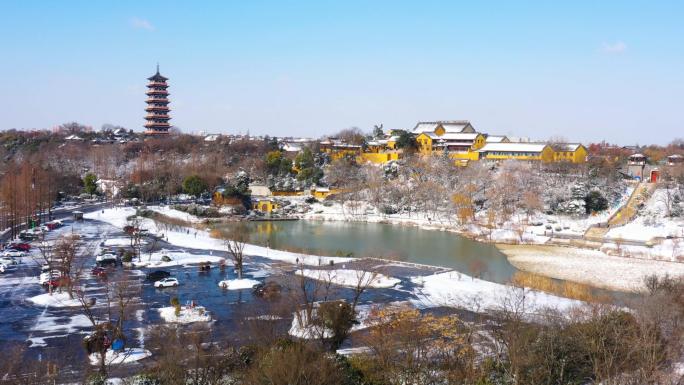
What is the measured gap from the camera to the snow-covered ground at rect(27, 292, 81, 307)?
1684cm

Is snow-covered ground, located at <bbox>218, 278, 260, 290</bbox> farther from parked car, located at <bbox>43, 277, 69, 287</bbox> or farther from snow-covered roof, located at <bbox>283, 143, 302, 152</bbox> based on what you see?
snow-covered roof, located at <bbox>283, 143, 302, 152</bbox>

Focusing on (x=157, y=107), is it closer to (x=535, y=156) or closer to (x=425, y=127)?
(x=425, y=127)

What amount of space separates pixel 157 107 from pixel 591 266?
4857cm

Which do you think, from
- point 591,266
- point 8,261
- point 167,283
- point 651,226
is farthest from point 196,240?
point 651,226

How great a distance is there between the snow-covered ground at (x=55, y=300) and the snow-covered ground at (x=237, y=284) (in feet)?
14.3

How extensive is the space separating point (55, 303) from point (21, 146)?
50649mm

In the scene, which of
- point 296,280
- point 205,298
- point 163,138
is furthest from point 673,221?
point 163,138

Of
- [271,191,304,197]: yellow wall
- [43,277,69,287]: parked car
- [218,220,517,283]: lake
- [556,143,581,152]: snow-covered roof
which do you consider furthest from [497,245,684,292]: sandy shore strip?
[556,143,581,152]: snow-covered roof

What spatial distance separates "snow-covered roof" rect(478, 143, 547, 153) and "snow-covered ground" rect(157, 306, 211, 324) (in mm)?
37061

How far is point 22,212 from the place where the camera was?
103 feet

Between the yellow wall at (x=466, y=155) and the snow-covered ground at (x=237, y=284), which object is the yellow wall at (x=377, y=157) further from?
the snow-covered ground at (x=237, y=284)

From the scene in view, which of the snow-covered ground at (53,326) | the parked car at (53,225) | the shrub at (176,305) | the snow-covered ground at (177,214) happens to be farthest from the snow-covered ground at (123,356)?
the snow-covered ground at (177,214)

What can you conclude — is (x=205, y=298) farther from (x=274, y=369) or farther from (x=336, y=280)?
(x=274, y=369)

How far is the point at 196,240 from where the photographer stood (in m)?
28.3
